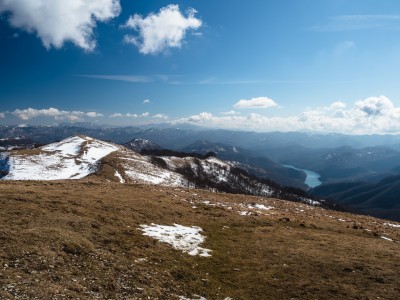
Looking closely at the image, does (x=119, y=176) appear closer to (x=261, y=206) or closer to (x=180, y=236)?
(x=261, y=206)

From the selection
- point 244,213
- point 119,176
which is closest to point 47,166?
point 119,176

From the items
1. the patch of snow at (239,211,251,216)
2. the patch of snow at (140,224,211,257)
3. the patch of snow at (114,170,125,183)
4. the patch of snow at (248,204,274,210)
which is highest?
the patch of snow at (140,224,211,257)

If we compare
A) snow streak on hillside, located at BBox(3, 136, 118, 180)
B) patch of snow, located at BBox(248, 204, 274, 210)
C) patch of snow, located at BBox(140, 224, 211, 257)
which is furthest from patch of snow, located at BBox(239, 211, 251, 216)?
snow streak on hillside, located at BBox(3, 136, 118, 180)

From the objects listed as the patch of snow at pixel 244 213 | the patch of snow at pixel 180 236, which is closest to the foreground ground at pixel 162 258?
the patch of snow at pixel 180 236

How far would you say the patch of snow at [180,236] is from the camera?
23141mm

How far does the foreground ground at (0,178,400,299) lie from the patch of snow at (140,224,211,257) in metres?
0.86

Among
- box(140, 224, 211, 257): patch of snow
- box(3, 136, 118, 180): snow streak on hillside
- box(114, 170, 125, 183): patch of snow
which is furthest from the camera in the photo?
box(114, 170, 125, 183): patch of snow

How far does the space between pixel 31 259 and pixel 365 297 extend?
18764 mm

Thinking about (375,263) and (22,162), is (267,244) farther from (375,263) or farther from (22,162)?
(22,162)

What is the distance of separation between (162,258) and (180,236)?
5.35m

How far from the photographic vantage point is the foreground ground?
51.5ft

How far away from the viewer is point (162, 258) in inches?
802

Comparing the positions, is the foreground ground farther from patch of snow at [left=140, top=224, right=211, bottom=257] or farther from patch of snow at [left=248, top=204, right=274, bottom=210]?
patch of snow at [left=248, top=204, right=274, bottom=210]

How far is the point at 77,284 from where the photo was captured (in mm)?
14844
